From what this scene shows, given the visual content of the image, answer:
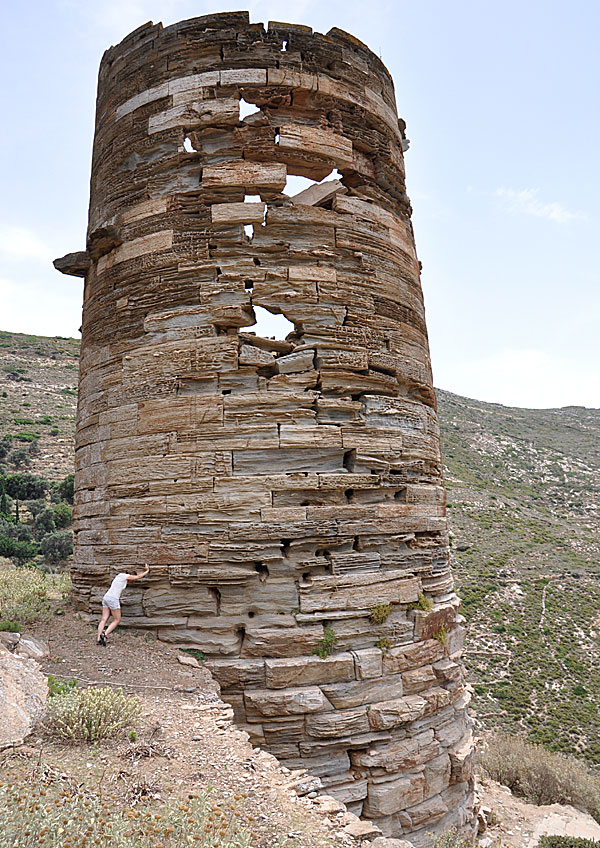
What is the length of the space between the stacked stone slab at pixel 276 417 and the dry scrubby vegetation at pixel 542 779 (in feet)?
19.0

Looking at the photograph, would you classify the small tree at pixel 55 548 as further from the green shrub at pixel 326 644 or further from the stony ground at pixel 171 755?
the green shrub at pixel 326 644

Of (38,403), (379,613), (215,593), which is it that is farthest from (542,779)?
(38,403)

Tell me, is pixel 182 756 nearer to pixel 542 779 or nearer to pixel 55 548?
pixel 542 779

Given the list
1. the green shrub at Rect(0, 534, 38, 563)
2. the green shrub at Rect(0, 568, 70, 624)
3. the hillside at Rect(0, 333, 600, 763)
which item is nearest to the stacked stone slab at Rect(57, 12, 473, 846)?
the green shrub at Rect(0, 568, 70, 624)

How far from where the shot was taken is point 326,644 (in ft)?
19.4

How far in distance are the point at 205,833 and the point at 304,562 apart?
A: 3.11m

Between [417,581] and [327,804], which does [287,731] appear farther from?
[417,581]

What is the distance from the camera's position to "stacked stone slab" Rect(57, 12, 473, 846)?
233 inches

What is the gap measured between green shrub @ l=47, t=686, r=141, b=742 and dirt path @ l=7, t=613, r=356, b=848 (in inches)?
3.9

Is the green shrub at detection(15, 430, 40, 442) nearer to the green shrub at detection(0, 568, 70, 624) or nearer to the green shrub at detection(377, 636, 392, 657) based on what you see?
the green shrub at detection(0, 568, 70, 624)

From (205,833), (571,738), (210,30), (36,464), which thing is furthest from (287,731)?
(36,464)

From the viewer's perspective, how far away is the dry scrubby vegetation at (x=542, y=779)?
Result: 11.3 metres

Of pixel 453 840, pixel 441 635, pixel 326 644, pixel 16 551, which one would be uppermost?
pixel 326 644

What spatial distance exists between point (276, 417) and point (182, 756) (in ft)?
10.7
